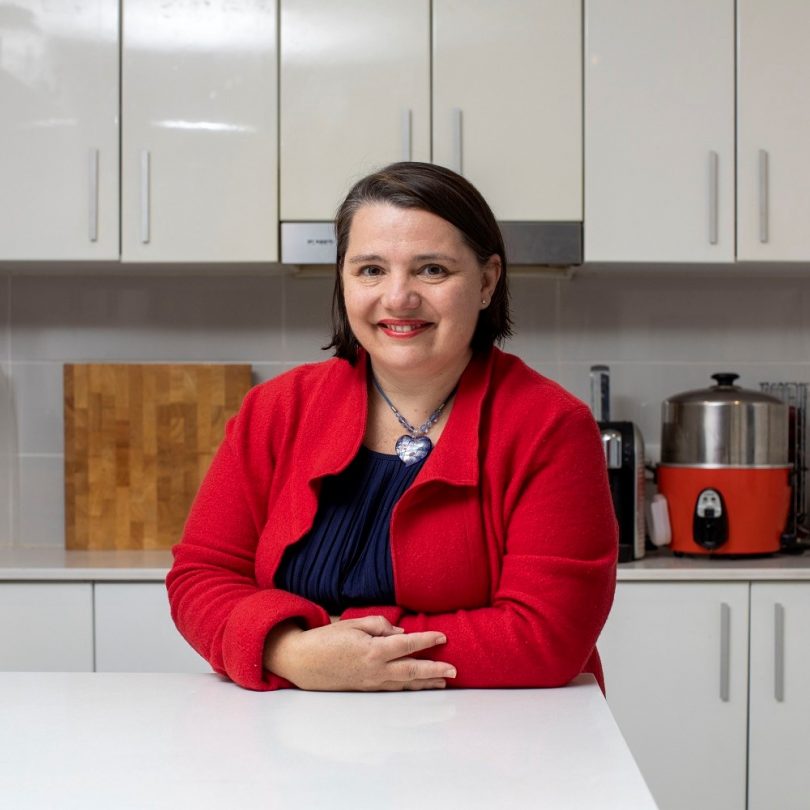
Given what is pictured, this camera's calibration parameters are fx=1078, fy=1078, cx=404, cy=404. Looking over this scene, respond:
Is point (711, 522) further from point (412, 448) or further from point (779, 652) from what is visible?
point (412, 448)

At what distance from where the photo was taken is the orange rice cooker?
2.45m

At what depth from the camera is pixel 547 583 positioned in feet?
4.07

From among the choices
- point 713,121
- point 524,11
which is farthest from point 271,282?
point 713,121

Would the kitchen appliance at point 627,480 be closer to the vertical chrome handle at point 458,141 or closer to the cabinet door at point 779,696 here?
the cabinet door at point 779,696

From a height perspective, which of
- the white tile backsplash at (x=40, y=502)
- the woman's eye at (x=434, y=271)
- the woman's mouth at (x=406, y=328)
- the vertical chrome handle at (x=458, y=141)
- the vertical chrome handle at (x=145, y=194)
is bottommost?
the white tile backsplash at (x=40, y=502)

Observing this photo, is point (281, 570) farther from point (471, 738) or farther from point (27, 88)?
point (27, 88)

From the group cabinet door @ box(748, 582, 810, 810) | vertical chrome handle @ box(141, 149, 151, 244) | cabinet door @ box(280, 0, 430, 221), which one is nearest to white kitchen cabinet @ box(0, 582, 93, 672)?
vertical chrome handle @ box(141, 149, 151, 244)

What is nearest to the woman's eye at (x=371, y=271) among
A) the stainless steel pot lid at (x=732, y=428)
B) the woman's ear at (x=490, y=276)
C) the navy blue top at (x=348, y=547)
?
the woman's ear at (x=490, y=276)

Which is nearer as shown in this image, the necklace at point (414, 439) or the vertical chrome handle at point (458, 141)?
the necklace at point (414, 439)

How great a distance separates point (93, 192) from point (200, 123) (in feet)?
0.97

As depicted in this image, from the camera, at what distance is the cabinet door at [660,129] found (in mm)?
2467

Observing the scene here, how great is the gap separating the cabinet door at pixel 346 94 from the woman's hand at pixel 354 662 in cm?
149

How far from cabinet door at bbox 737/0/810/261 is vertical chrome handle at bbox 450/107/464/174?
2.08ft

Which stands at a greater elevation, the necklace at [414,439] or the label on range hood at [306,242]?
the label on range hood at [306,242]
